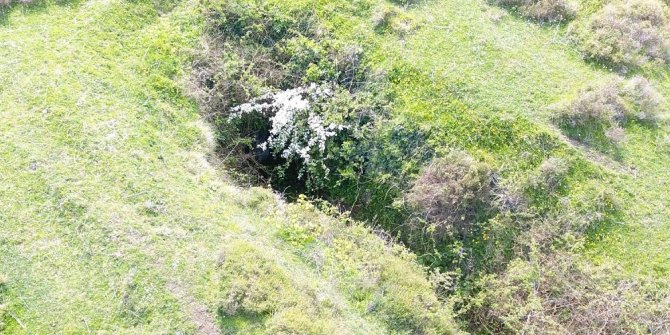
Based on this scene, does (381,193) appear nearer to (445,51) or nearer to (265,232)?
(265,232)

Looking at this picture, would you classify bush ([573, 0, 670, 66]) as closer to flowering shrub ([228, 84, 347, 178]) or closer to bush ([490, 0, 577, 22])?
→ bush ([490, 0, 577, 22])

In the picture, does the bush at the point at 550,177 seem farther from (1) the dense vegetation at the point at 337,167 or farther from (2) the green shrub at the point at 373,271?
(2) the green shrub at the point at 373,271

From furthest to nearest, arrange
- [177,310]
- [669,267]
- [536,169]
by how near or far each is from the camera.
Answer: [536,169], [669,267], [177,310]

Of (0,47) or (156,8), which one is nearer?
(0,47)

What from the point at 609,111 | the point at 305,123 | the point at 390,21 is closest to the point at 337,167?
the point at 305,123

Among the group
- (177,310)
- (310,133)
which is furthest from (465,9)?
(177,310)

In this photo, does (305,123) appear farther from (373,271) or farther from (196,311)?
(196,311)
